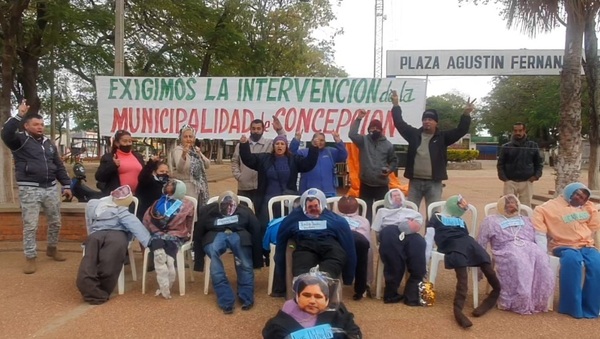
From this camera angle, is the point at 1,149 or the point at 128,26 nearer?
the point at 1,149

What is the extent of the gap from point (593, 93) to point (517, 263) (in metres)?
7.43

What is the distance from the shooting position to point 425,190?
5.75 meters

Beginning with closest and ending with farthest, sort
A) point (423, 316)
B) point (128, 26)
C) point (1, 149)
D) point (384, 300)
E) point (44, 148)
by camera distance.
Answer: point (423, 316) < point (384, 300) < point (44, 148) < point (1, 149) < point (128, 26)

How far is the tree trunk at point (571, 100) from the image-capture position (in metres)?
7.07

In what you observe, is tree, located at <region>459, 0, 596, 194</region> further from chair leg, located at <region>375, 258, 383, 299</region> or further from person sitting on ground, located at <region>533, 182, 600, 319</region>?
chair leg, located at <region>375, 258, 383, 299</region>

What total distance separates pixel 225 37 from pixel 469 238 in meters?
11.7

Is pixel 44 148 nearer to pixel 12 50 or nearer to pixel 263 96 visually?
pixel 263 96

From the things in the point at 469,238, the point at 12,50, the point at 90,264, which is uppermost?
the point at 12,50

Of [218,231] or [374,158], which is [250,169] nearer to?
[218,231]

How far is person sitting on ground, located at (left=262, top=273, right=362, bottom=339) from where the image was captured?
132 inches

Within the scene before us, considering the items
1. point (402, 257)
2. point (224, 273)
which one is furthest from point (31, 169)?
point (402, 257)

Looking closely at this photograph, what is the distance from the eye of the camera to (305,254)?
455 centimetres

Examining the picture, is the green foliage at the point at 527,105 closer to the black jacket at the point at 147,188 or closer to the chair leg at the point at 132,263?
the black jacket at the point at 147,188

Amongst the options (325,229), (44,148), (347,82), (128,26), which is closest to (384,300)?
(325,229)
